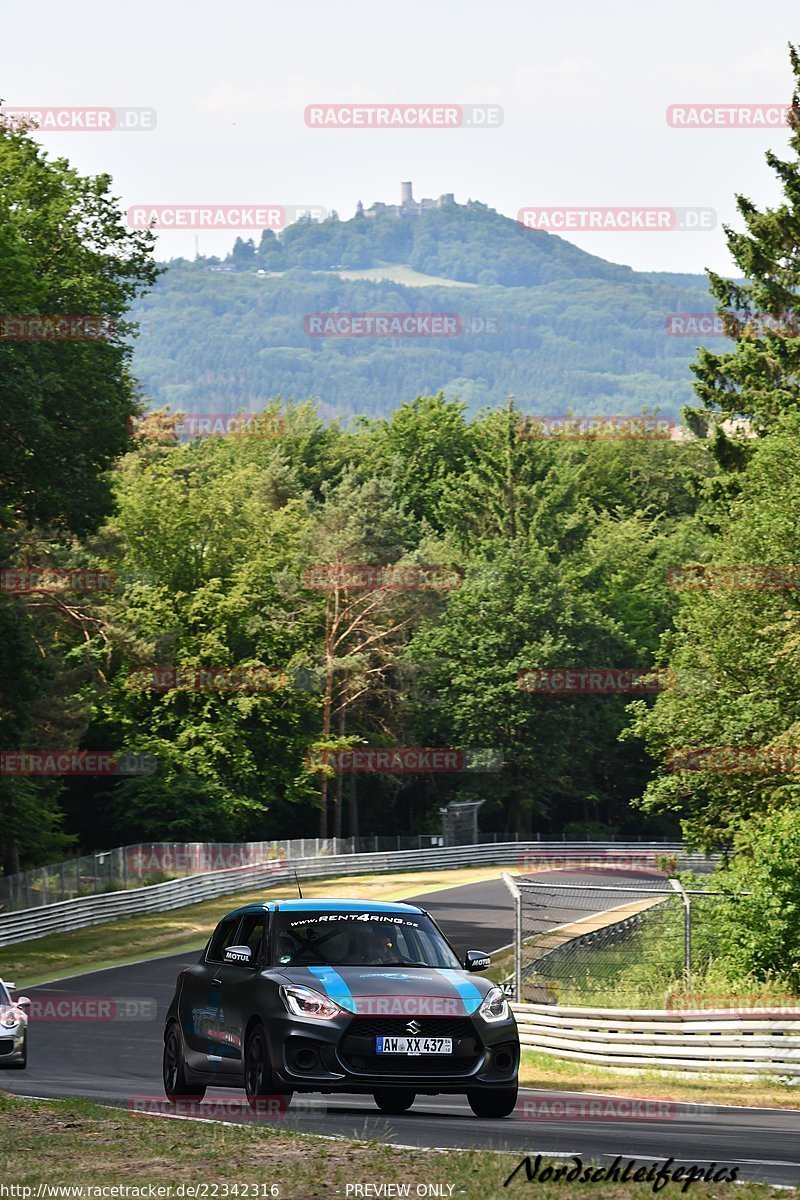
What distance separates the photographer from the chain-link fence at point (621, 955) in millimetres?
24156

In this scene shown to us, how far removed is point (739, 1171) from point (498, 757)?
261 feet

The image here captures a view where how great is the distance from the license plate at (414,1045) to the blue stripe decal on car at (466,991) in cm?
32

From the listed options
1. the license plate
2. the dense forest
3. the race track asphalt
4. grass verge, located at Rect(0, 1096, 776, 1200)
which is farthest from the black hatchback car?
the dense forest

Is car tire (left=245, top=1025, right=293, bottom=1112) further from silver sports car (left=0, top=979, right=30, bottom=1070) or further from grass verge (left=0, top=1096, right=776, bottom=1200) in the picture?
silver sports car (left=0, top=979, right=30, bottom=1070)

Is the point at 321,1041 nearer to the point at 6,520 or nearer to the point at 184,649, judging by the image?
the point at 6,520

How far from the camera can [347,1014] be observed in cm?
1301

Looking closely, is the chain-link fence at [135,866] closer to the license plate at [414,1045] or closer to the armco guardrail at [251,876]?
the armco guardrail at [251,876]

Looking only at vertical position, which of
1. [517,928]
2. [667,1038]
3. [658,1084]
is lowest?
[658,1084]

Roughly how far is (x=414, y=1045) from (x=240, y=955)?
177cm

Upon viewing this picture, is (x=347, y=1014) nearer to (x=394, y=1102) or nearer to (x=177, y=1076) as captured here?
(x=394, y=1102)

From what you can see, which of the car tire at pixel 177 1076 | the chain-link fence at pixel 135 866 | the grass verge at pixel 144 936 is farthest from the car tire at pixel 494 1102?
the chain-link fence at pixel 135 866

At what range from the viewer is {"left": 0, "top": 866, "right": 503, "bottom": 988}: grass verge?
43.9 m

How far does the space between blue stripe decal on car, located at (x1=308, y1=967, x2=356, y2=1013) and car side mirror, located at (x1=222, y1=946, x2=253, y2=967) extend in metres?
0.64

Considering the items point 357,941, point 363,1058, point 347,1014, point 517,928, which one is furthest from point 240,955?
point 517,928
